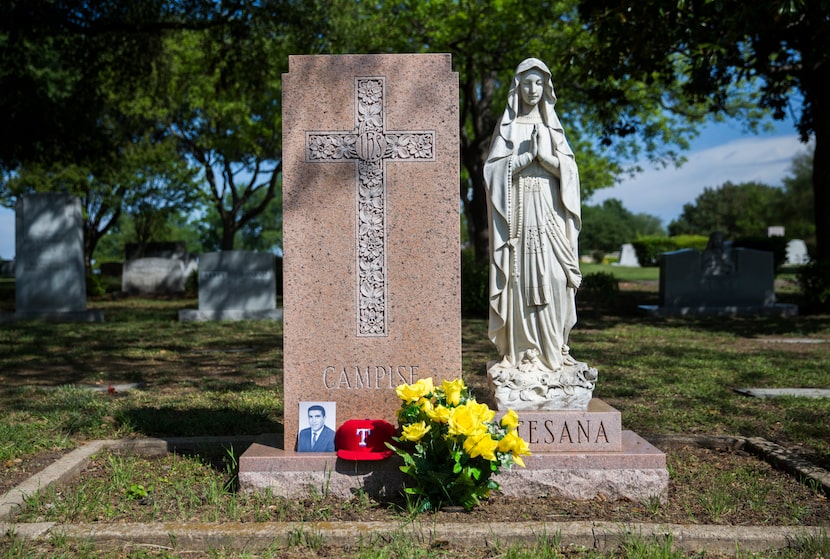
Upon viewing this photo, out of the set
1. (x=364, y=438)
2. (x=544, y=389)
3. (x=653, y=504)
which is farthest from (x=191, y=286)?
(x=653, y=504)

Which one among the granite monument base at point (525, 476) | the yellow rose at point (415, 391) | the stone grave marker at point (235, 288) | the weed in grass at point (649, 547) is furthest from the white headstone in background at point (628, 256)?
the weed in grass at point (649, 547)

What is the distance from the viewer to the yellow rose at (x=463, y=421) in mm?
3855

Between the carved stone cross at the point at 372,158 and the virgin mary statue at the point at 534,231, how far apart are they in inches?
22.5

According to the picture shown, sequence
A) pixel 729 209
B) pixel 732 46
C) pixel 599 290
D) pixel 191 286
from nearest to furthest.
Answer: pixel 732 46
pixel 599 290
pixel 191 286
pixel 729 209

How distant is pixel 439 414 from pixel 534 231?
1471mm

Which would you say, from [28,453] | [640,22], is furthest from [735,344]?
[28,453]

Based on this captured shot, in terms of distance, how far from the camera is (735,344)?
11.2 metres

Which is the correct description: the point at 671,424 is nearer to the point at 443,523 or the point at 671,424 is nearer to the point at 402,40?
the point at 443,523

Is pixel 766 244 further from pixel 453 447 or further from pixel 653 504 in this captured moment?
pixel 453 447

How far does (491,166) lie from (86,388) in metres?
5.24

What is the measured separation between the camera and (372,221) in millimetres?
4664

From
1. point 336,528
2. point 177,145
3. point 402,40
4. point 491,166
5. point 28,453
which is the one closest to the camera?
point 336,528

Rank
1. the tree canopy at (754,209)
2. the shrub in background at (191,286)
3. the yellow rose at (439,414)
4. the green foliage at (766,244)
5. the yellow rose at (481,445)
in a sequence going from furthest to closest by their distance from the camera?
1. the tree canopy at (754,209)
2. the green foliage at (766,244)
3. the shrub in background at (191,286)
4. the yellow rose at (439,414)
5. the yellow rose at (481,445)

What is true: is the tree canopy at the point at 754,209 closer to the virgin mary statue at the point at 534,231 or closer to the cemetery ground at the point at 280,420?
the cemetery ground at the point at 280,420
